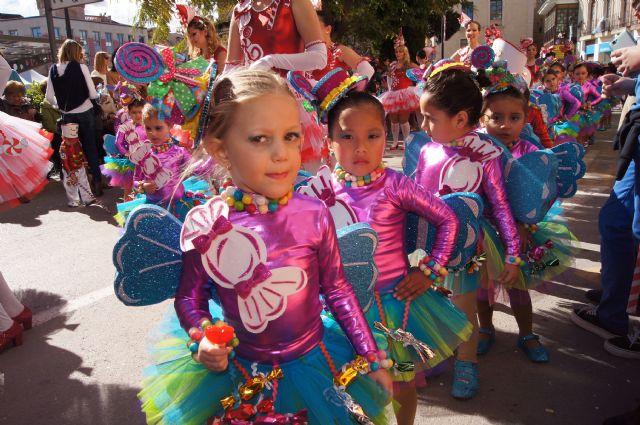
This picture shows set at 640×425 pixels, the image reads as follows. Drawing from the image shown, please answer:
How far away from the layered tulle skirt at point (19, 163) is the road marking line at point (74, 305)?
981mm

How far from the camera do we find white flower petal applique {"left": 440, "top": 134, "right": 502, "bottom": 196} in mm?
2715

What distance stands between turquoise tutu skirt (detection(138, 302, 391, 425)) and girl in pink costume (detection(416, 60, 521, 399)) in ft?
3.88

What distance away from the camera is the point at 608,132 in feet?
46.3

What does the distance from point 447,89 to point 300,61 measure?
0.91 m

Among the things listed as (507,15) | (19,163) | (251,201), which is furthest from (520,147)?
(507,15)

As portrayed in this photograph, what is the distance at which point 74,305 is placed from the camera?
4.16m

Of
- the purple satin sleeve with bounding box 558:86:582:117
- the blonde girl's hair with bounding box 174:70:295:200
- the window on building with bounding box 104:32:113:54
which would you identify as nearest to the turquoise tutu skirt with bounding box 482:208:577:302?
the blonde girl's hair with bounding box 174:70:295:200

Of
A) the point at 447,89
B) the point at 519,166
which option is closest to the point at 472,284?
the point at 519,166

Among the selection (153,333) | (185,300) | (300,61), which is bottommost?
(153,333)

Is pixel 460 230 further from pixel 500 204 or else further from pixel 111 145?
pixel 111 145

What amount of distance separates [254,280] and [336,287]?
0.97ft

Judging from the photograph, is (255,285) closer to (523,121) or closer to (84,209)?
(523,121)

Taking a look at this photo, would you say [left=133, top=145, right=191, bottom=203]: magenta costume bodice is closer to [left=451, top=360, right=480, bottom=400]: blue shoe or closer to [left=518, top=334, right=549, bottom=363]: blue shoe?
[left=451, top=360, right=480, bottom=400]: blue shoe

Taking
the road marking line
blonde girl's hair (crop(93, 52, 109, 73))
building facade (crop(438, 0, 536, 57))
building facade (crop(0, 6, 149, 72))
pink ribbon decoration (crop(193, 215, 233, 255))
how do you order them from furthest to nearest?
building facade (crop(438, 0, 536, 57)) < building facade (crop(0, 6, 149, 72)) < blonde girl's hair (crop(93, 52, 109, 73)) < the road marking line < pink ribbon decoration (crop(193, 215, 233, 255))
